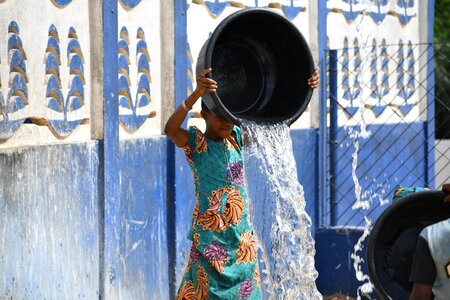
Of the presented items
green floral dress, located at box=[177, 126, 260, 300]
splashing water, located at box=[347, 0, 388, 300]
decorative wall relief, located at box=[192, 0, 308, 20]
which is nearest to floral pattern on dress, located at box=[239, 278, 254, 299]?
green floral dress, located at box=[177, 126, 260, 300]

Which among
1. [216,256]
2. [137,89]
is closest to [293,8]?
[137,89]

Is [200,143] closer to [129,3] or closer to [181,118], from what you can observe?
[181,118]

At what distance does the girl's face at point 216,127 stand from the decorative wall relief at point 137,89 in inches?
51.0

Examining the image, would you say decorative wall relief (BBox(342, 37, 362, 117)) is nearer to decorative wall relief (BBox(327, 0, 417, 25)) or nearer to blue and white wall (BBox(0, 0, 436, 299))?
decorative wall relief (BBox(327, 0, 417, 25))

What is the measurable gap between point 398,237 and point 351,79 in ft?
15.6

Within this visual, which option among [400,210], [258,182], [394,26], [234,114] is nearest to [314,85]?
[234,114]

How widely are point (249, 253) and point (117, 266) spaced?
1.33 m

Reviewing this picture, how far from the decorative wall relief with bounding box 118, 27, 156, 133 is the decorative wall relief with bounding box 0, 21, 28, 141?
3.43ft

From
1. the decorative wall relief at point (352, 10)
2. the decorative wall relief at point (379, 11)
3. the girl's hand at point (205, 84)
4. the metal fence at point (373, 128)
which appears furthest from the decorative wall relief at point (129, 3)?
the decorative wall relief at point (379, 11)

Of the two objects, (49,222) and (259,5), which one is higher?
(259,5)

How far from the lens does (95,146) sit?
571 cm

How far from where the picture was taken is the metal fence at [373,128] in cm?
820

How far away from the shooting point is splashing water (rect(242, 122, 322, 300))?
5.00m

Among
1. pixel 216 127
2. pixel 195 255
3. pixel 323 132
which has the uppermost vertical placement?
pixel 216 127
